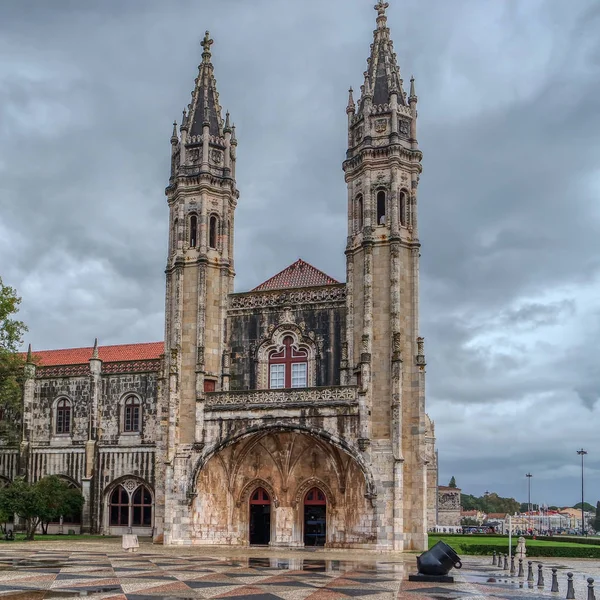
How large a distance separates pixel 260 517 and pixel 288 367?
7235 mm

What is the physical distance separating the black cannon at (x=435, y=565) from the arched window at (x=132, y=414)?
89.3ft

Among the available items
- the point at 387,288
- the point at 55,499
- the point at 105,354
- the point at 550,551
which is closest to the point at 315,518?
the point at 550,551

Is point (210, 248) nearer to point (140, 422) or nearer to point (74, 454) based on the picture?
point (140, 422)

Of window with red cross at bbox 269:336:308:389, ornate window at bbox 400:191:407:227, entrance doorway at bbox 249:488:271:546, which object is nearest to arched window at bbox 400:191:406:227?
ornate window at bbox 400:191:407:227

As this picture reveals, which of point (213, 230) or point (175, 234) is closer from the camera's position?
point (213, 230)

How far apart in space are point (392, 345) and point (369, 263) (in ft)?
→ 13.5

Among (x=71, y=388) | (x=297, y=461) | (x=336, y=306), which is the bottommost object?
(x=297, y=461)

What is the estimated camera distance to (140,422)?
4712 centimetres

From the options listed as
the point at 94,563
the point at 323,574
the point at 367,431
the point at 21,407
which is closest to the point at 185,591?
the point at 323,574

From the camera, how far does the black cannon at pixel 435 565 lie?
22.2m

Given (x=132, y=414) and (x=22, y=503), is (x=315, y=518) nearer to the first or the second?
(x=132, y=414)

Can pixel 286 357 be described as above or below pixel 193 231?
below

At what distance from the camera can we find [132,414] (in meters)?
47.5

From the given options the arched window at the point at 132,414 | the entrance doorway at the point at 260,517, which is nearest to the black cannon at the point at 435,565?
the entrance doorway at the point at 260,517
